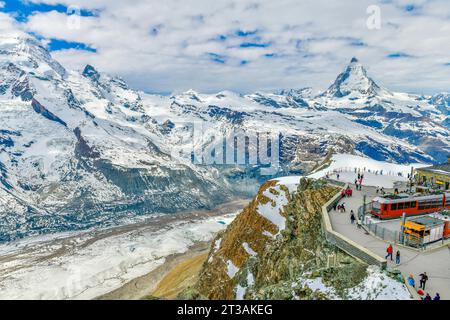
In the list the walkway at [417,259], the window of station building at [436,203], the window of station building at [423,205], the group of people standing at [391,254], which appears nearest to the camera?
the walkway at [417,259]

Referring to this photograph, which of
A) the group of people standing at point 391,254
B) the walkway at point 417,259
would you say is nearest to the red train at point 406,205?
the walkway at point 417,259

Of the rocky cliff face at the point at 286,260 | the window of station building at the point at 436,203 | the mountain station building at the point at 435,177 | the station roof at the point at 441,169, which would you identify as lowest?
the rocky cliff face at the point at 286,260

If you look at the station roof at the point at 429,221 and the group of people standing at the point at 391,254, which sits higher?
the station roof at the point at 429,221

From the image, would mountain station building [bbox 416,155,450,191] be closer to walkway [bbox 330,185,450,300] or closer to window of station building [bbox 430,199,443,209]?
window of station building [bbox 430,199,443,209]

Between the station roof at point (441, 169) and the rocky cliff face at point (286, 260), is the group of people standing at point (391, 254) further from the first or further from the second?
the station roof at point (441, 169)

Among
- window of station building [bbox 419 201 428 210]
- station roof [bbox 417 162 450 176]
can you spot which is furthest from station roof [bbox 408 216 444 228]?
station roof [bbox 417 162 450 176]
